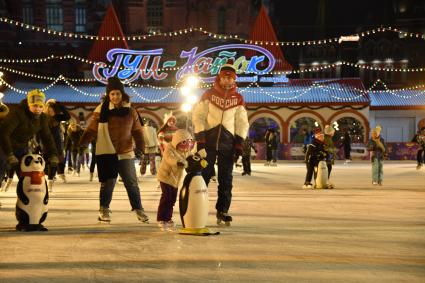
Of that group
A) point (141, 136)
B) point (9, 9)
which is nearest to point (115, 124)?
point (141, 136)

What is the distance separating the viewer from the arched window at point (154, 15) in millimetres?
51875

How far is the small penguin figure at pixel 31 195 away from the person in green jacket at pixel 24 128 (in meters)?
0.75

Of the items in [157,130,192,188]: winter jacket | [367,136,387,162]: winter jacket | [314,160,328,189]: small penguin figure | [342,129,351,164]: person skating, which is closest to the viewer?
[157,130,192,188]: winter jacket

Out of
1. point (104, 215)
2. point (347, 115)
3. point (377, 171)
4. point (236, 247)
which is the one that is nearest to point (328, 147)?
point (377, 171)

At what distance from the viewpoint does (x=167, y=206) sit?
866cm

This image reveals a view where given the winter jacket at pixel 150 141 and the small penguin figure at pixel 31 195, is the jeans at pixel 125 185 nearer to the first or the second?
the small penguin figure at pixel 31 195

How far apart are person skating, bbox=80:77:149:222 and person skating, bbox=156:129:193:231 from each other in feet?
2.20

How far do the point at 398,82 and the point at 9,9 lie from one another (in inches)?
1109

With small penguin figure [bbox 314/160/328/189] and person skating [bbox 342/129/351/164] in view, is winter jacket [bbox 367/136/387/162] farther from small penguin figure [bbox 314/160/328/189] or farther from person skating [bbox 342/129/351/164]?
person skating [bbox 342/129/351/164]

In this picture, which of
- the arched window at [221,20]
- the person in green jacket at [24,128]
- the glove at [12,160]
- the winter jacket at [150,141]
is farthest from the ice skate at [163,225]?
the arched window at [221,20]

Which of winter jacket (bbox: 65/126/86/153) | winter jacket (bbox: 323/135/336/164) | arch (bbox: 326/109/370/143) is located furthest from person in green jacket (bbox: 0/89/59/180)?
arch (bbox: 326/109/370/143)

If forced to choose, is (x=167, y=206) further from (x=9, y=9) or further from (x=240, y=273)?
(x=9, y=9)

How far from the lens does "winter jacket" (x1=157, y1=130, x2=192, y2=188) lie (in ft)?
28.5

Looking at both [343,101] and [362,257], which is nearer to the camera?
[362,257]
